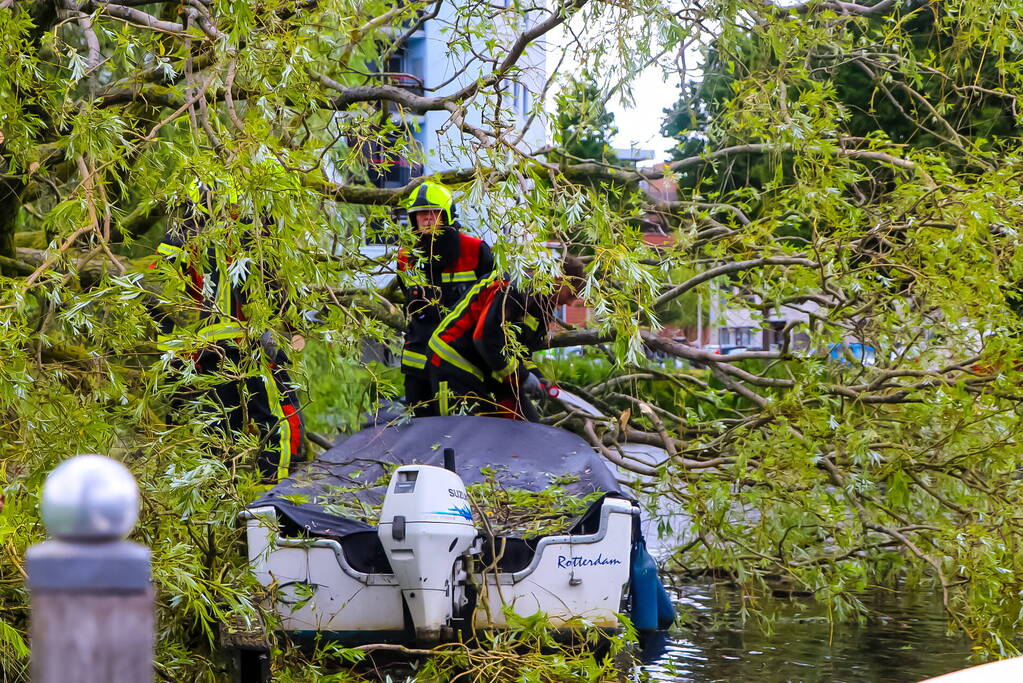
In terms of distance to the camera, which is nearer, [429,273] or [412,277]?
[412,277]

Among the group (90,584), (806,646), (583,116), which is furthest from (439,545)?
(583,116)

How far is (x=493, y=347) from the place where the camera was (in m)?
7.01

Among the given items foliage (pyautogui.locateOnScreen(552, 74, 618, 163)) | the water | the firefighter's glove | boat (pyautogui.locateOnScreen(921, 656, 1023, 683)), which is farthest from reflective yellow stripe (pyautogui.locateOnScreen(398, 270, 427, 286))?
boat (pyautogui.locateOnScreen(921, 656, 1023, 683))

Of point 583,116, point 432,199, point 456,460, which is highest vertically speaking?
point 583,116

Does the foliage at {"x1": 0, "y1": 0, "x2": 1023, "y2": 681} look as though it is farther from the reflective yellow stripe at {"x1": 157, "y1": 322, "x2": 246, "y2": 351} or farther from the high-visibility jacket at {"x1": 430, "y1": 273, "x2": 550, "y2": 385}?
the high-visibility jacket at {"x1": 430, "y1": 273, "x2": 550, "y2": 385}

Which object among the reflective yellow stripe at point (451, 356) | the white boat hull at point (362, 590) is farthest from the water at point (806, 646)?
the reflective yellow stripe at point (451, 356)

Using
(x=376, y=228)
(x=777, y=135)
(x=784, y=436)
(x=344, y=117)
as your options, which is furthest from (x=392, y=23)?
(x=784, y=436)

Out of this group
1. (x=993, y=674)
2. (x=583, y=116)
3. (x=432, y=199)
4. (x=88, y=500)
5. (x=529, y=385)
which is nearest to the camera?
(x=88, y=500)

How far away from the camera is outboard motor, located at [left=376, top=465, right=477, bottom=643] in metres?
5.33

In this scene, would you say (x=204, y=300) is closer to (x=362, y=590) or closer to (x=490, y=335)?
(x=362, y=590)

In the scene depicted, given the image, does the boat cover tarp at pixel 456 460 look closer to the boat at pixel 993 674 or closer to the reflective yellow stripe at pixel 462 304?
the reflective yellow stripe at pixel 462 304

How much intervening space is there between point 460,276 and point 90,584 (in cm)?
604

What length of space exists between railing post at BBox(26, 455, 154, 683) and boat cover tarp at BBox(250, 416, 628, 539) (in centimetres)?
443

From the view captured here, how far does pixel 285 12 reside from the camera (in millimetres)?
6055
